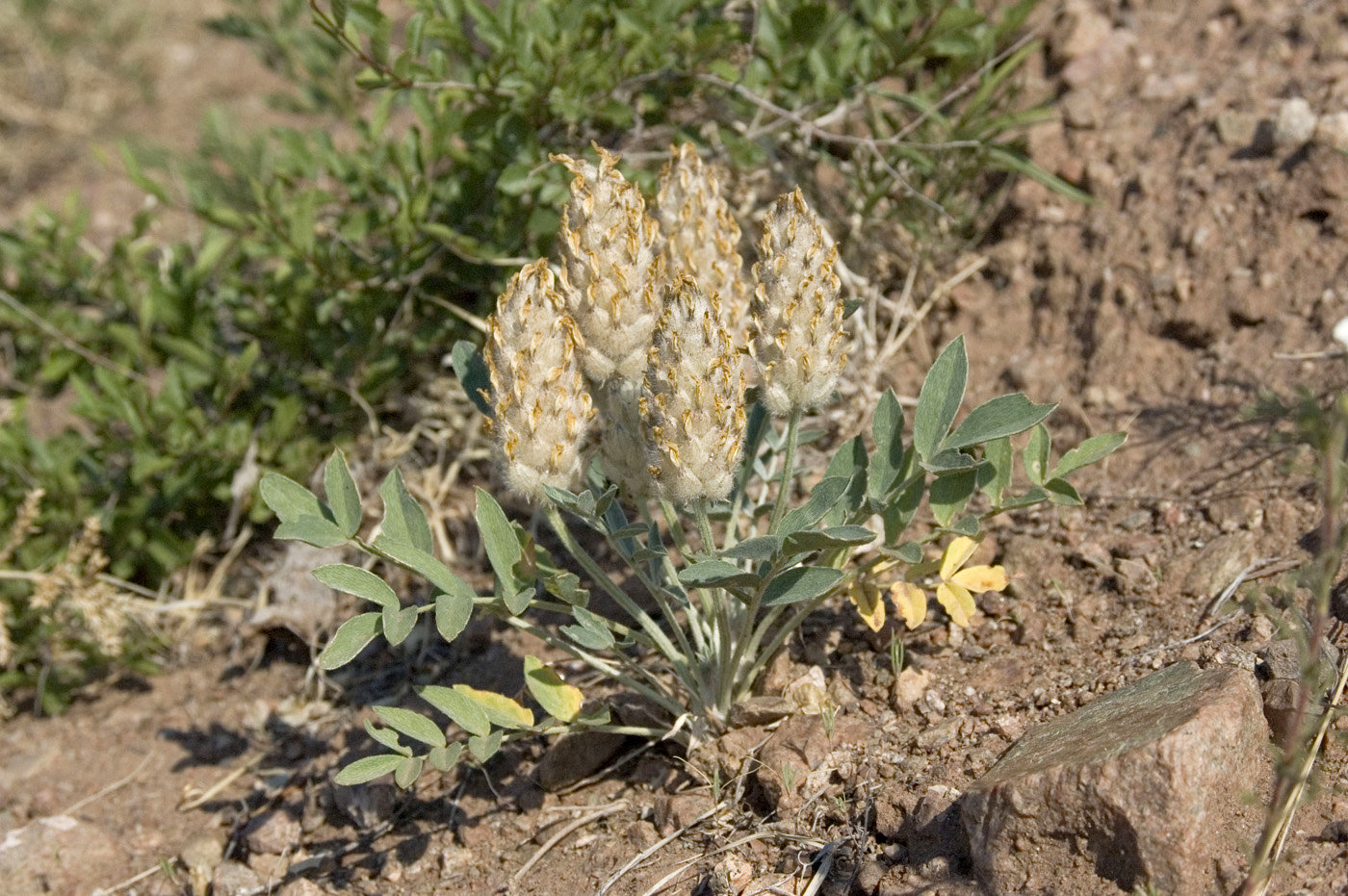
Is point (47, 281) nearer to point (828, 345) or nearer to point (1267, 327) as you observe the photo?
point (828, 345)

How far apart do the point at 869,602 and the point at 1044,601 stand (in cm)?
49

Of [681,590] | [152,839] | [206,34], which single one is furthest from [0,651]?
[206,34]

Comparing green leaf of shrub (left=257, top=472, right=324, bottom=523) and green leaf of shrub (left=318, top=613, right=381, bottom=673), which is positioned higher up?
green leaf of shrub (left=257, top=472, right=324, bottom=523)

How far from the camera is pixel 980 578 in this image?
2727 millimetres

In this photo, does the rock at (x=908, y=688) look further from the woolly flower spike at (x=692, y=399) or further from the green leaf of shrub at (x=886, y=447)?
the woolly flower spike at (x=692, y=399)

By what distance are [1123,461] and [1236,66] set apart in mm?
1531

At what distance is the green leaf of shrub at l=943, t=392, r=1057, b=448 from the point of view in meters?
2.47

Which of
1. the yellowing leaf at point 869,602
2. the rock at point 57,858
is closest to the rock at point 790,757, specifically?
the yellowing leaf at point 869,602

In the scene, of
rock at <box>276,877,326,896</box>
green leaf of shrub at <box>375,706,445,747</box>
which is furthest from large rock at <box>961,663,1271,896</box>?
rock at <box>276,877,326,896</box>

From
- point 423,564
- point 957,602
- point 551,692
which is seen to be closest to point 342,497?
point 423,564

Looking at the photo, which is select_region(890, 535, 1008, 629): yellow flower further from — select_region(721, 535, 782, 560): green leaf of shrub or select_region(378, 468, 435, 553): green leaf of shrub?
select_region(378, 468, 435, 553): green leaf of shrub

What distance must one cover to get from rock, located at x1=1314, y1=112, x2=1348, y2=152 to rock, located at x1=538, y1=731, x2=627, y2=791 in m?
2.56

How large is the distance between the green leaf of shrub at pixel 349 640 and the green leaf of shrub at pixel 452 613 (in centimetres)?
14

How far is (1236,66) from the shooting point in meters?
3.92
